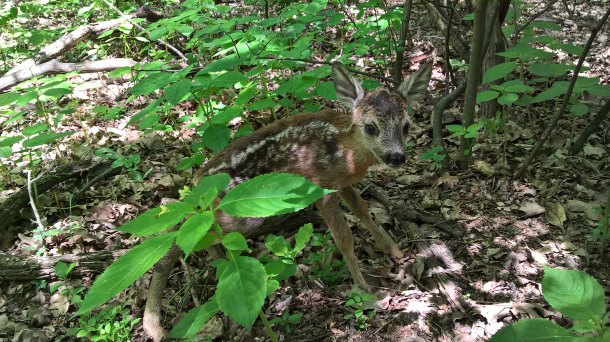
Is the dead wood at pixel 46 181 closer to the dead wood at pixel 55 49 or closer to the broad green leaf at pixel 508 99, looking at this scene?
the dead wood at pixel 55 49

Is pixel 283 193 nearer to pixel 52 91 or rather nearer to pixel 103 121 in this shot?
pixel 52 91

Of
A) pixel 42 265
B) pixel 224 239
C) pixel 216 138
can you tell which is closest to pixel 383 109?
pixel 216 138

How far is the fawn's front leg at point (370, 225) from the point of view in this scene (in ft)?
15.4

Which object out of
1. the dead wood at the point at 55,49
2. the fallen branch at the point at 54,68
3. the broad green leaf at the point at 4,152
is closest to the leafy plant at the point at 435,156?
the broad green leaf at the point at 4,152

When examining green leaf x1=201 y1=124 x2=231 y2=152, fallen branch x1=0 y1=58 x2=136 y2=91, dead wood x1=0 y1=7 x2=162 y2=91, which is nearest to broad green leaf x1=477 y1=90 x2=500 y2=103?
green leaf x1=201 y1=124 x2=231 y2=152

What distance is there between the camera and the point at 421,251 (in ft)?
15.0

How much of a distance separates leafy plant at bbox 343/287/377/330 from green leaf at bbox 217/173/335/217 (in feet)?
6.25

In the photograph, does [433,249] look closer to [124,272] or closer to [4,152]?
[124,272]

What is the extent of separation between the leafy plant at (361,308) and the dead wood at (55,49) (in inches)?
222

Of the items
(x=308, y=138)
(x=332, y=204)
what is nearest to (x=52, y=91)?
(x=308, y=138)

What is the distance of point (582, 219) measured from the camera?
181 inches

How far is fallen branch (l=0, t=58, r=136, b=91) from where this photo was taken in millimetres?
7297

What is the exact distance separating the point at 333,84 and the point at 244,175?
4.26 feet

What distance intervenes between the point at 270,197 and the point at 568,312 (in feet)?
4.85
